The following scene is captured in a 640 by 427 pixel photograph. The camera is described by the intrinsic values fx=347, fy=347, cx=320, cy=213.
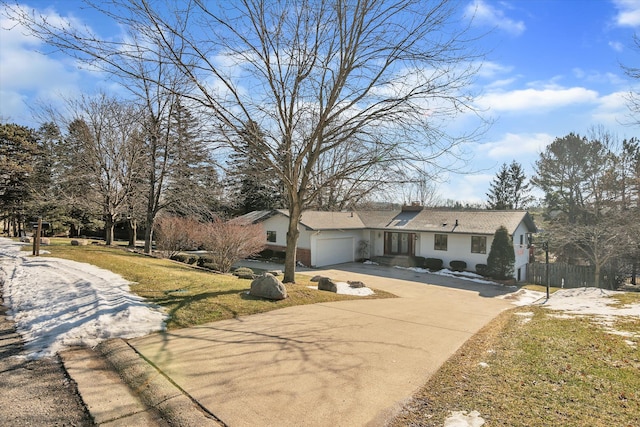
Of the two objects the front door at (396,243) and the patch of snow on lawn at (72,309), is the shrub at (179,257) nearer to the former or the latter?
the patch of snow on lawn at (72,309)

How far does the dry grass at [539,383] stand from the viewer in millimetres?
3393

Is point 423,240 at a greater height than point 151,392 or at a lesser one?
greater

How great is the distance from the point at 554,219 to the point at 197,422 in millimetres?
36184

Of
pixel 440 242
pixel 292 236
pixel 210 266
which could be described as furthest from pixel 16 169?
pixel 440 242

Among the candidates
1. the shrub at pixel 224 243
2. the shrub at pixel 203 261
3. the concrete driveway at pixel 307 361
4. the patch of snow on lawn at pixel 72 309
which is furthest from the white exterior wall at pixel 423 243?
the concrete driveway at pixel 307 361

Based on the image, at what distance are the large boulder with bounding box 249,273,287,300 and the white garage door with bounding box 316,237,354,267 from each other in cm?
1584

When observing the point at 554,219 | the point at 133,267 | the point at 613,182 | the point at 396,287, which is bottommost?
the point at 396,287

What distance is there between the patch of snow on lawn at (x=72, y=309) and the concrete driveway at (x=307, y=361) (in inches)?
30.0

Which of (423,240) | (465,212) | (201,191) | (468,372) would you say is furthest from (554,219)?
(468,372)

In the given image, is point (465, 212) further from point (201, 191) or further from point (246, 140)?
point (246, 140)

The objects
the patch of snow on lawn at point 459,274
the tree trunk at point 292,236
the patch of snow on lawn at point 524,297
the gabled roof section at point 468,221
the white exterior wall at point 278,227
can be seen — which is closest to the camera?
the tree trunk at point 292,236

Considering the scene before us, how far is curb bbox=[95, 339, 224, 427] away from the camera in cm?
338

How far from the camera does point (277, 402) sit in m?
3.72

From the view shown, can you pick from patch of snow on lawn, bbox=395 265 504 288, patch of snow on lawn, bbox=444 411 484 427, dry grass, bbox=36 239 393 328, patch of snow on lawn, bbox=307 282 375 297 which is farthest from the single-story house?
patch of snow on lawn, bbox=444 411 484 427
